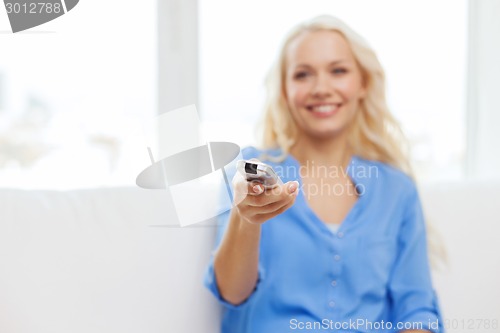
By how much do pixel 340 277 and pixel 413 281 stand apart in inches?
6.1

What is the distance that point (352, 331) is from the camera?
115cm

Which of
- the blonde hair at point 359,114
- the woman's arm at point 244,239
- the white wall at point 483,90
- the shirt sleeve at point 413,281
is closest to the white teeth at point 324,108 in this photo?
the blonde hair at point 359,114

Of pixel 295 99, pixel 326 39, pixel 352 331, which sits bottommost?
pixel 352 331

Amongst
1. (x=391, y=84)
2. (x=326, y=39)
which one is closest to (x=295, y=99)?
(x=326, y=39)

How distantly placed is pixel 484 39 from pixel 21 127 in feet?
4.71

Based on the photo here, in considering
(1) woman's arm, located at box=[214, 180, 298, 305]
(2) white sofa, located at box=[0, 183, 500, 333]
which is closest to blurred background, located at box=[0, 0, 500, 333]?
(2) white sofa, located at box=[0, 183, 500, 333]

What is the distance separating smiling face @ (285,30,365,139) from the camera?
131 cm

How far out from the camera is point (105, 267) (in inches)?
45.4

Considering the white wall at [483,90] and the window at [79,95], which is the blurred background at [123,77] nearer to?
the window at [79,95]

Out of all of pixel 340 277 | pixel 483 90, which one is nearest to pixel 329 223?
pixel 340 277

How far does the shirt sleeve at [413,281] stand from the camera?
1191 mm

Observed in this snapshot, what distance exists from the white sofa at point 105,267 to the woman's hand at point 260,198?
325 mm

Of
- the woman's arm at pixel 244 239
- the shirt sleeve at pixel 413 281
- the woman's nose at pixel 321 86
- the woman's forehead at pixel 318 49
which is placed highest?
the woman's forehead at pixel 318 49

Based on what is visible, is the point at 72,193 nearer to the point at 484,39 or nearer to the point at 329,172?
the point at 329,172
